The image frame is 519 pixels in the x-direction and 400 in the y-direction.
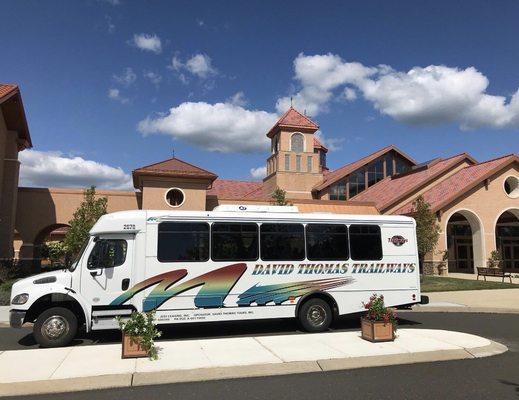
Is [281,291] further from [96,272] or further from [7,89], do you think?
[7,89]

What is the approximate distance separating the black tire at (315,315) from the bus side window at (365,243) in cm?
141

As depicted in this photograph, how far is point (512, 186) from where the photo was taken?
1351 inches

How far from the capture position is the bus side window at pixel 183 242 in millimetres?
10273

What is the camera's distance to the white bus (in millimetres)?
9609

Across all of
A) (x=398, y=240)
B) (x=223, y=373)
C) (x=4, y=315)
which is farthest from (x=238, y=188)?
(x=223, y=373)

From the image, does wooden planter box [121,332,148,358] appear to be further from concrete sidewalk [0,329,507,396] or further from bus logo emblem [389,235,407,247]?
bus logo emblem [389,235,407,247]

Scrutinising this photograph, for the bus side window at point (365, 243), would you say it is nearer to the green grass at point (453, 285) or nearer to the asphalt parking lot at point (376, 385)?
the asphalt parking lot at point (376, 385)

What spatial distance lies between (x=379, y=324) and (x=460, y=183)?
27535 millimetres

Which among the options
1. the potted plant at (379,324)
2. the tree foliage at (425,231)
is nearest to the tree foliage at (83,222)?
the potted plant at (379,324)

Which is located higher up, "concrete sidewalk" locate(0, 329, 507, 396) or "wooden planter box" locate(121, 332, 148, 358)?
"wooden planter box" locate(121, 332, 148, 358)

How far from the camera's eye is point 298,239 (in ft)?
37.1

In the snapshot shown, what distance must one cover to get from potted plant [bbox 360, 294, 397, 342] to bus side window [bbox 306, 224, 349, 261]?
2223mm

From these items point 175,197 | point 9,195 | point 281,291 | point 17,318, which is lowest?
point 17,318

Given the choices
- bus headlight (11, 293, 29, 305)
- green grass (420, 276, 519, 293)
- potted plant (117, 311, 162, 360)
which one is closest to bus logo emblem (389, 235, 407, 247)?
potted plant (117, 311, 162, 360)
